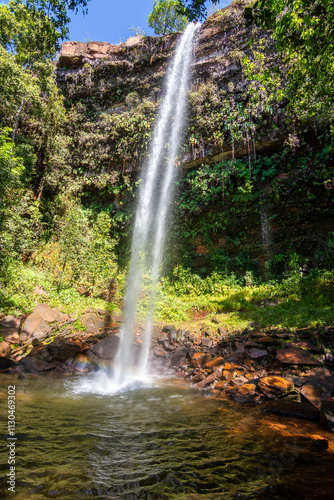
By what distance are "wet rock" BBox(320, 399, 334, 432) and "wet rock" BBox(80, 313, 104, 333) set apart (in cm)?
566

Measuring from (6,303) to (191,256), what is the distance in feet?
26.8

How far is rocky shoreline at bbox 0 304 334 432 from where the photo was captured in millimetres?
3273

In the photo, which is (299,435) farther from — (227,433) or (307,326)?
(307,326)

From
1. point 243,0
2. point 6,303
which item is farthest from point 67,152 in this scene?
point 243,0

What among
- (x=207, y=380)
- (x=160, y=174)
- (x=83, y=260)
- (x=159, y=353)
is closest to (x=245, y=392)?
(x=207, y=380)

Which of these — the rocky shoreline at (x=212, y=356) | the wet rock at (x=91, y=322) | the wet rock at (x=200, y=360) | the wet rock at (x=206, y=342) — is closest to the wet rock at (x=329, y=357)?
the rocky shoreline at (x=212, y=356)

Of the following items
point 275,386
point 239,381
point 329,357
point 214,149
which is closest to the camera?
point 275,386

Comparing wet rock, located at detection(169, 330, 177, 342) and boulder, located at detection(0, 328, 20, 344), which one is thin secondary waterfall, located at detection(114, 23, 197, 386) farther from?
boulder, located at detection(0, 328, 20, 344)

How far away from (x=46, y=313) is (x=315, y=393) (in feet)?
22.2

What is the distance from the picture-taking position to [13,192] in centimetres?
1142

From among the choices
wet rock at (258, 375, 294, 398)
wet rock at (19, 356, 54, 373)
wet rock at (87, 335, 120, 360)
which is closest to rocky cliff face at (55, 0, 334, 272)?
wet rock at (87, 335, 120, 360)

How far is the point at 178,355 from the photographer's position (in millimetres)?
5539

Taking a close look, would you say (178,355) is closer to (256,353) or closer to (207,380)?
(207,380)

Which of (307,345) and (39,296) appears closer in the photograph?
(307,345)
